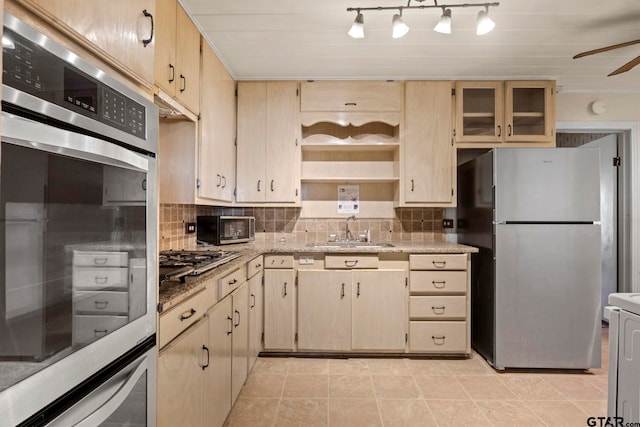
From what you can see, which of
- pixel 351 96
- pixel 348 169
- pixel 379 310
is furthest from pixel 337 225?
pixel 351 96

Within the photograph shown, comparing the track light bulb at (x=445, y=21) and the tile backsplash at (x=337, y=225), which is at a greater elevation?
the track light bulb at (x=445, y=21)

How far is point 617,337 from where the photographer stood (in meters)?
1.12

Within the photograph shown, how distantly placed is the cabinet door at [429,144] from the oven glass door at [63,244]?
7.93 feet

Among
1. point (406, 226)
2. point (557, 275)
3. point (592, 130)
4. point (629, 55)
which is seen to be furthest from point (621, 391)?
point (592, 130)

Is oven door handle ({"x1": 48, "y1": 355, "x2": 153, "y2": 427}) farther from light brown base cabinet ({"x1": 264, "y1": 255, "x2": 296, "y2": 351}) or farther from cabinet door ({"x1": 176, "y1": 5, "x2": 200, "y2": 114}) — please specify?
light brown base cabinet ({"x1": 264, "y1": 255, "x2": 296, "y2": 351})

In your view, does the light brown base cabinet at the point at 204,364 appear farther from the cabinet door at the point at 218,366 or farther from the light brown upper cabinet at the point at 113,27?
the light brown upper cabinet at the point at 113,27

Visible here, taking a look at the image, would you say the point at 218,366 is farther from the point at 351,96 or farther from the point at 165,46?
the point at 351,96

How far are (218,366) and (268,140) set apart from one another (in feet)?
6.29

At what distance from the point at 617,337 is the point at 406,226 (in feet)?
7.19

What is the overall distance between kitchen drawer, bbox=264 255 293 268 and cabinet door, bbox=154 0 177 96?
1.39 m

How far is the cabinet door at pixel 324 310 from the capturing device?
2.70m

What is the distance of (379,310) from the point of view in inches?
106

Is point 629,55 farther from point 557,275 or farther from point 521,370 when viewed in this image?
point 521,370

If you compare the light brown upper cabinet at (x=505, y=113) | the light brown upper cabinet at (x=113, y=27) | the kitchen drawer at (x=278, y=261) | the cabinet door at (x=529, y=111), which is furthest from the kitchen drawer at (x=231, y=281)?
the cabinet door at (x=529, y=111)
